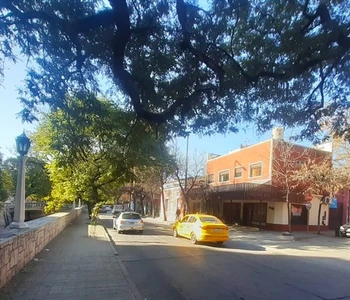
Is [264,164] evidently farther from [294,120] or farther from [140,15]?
[140,15]

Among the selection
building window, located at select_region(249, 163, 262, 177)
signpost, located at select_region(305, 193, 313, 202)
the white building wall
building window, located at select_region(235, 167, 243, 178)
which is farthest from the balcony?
A: building window, located at select_region(235, 167, 243, 178)

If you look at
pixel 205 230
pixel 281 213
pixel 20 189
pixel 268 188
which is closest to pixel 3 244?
pixel 20 189

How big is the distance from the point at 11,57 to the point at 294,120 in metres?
6.33

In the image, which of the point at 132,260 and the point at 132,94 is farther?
the point at 132,260

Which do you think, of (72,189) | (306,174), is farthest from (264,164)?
(72,189)

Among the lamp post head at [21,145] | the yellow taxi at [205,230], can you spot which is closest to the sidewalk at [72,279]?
the lamp post head at [21,145]

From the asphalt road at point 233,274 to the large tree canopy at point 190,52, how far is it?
13.1ft

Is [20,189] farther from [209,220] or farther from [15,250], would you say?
[209,220]

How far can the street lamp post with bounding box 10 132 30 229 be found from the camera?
9062mm

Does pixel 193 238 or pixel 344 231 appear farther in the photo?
pixel 344 231

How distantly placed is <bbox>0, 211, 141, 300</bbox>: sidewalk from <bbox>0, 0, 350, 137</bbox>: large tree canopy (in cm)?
333

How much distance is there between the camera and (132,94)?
623cm

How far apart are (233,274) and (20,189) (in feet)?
21.3

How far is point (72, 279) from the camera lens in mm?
7684
